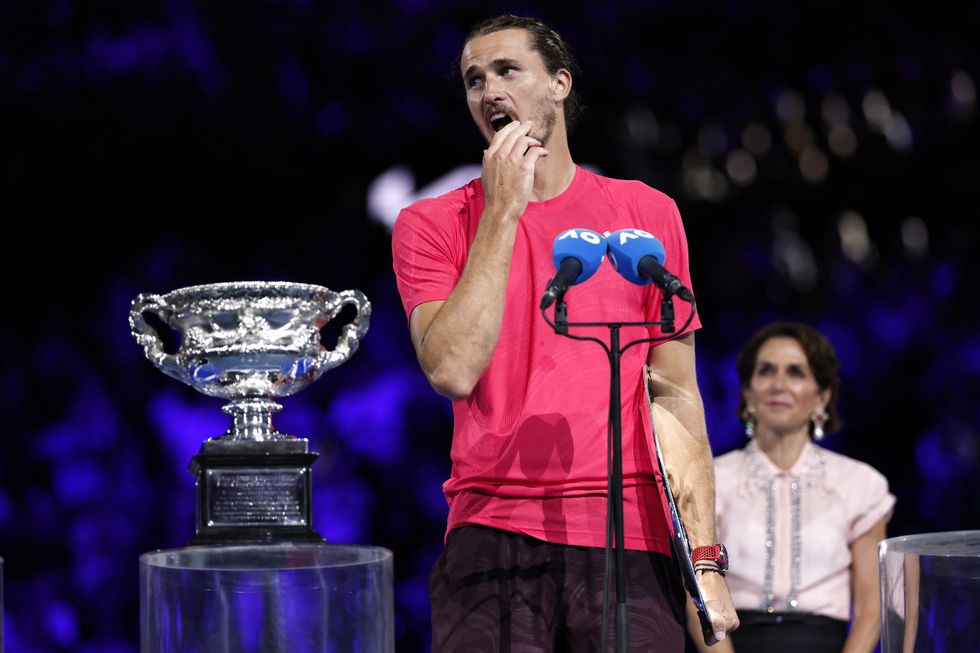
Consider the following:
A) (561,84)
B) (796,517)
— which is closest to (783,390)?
(796,517)

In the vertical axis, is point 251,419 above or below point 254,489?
above

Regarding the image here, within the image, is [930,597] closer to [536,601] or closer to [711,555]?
[711,555]

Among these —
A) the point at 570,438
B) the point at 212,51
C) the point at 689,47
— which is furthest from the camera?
the point at 689,47

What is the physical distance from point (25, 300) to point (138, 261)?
35cm

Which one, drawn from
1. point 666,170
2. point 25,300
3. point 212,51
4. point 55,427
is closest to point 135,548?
point 55,427

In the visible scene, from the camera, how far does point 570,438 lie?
6.18ft

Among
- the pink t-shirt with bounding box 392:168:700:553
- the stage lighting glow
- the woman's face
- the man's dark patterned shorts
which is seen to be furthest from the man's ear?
the stage lighting glow

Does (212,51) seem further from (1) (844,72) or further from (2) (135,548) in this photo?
(1) (844,72)

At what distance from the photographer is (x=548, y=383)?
1.92 m

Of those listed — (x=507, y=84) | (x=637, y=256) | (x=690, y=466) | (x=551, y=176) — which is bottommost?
(x=690, y=466)

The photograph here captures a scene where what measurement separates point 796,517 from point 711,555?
1.51 m

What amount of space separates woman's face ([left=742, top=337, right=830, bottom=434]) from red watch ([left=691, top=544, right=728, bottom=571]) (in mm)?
1591

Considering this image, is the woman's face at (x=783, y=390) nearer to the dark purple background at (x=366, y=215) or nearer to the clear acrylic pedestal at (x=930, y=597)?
the dark purple background at (x=366, y=215)

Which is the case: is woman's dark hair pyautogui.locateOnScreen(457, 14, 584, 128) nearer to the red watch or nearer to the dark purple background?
the red watch
